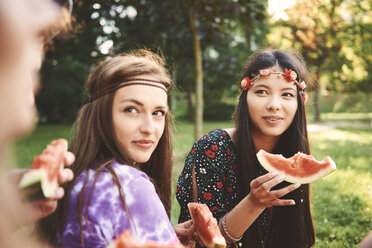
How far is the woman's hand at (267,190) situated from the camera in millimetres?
2402

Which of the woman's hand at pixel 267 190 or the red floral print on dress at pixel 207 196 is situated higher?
the woman's hand at pixel 267 190

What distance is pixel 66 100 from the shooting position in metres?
21.9

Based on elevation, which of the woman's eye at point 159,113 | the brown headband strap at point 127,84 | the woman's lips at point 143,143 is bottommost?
the woman's lips at point 143,143

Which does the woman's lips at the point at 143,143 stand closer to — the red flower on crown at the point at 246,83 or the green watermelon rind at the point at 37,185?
the green watermelon rind at the point at 37,185

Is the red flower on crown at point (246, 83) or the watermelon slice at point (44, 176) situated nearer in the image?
the watermelon slice at point (44, 176)

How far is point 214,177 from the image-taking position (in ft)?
10.4

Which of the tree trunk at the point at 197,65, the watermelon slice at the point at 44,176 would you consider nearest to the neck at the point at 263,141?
the watermelon slice at the point at 44,176

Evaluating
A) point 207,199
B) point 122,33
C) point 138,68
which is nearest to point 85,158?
point 138,68

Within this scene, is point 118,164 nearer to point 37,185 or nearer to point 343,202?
point 37,185

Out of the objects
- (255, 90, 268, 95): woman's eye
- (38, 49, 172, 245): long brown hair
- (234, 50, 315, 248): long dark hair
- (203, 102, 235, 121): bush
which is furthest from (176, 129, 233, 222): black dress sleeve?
(203, 102, 235, 121): bush

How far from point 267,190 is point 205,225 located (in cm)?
52

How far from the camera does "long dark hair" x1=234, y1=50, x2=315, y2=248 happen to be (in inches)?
124

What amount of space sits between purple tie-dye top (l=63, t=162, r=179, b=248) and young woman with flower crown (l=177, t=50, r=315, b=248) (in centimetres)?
152

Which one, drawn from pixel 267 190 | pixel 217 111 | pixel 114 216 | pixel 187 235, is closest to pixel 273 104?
pixel 267 190
